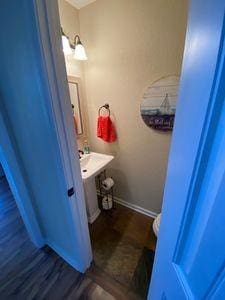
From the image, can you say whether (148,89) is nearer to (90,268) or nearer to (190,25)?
(190,25)

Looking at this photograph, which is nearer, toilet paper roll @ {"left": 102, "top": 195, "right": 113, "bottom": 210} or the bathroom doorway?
the bathroom doorway

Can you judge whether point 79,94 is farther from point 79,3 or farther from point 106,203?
point 106,203

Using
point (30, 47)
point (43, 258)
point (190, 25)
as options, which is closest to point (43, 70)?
point (30, 47)

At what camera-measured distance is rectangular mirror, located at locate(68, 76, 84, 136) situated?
1.69 metres

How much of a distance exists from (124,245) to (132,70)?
6.08 feet

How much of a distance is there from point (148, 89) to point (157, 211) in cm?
149

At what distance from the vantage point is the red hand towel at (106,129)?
1.81 metres

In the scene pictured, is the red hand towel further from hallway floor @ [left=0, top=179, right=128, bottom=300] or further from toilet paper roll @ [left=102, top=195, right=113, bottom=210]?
hallway floor @ [left=0, top=179, right=128, bottom=300]

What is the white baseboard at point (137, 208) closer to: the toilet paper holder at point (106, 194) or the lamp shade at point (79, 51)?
the toilet paper holder at point (106, 194)

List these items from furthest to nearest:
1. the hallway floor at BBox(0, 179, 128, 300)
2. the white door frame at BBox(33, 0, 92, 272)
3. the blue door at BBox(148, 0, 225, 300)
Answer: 1. the hallway floor at BBox(0, 179, 128, 300)
2. the white door frame at BBox(33, 0, 92, 272)
3. the blue door at BBox(148, 0, 225, 300)

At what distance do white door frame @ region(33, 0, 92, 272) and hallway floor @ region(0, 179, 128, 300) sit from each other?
0.62 metres

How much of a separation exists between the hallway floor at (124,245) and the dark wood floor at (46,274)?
0.01m

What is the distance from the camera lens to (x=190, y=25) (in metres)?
0.41

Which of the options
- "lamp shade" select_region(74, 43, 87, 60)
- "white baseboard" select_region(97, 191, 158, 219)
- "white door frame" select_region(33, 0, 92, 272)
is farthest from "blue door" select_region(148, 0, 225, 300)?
"white baseboard" select_region(97, 191, 158, 219)
